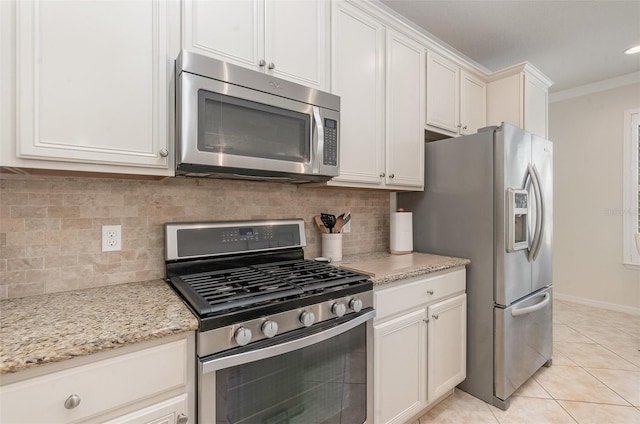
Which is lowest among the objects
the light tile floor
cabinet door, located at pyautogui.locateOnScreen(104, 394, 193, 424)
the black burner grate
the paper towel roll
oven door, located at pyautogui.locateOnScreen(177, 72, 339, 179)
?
the light tile floor

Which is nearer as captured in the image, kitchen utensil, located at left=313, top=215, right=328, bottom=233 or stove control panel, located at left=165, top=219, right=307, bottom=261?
stove control panel, located at left=165, top=219, right=307, bottom=261

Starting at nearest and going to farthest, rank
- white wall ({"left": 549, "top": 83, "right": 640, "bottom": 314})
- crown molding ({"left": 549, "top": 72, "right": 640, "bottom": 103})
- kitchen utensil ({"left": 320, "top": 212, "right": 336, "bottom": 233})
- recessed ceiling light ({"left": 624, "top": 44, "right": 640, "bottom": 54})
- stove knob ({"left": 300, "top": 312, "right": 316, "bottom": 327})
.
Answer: stove knob ({"left": 300, "top": 312, "right": 316, "bottom": 327}), kitchen utensil ({"left": 320, "top": 212, "right": 336, "bottom": 233}), recessed ceiling light ({"left": 624, "top": 44, "right": 640, "bottom": 54}), crown molding ({"left": 549, "top": 72, "right": 640, "bottom": 103}), white wall ({"left": 549, "top": 83, "right": 640, "bottom": 314})

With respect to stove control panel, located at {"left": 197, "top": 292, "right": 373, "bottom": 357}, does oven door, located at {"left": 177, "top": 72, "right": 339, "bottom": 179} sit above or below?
above

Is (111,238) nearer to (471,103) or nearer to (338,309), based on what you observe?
(338,309)

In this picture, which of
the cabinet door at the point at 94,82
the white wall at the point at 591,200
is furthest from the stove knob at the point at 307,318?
the white wall at the point at 591,200

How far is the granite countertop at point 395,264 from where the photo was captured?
1.60m

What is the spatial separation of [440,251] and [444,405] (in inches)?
38.5

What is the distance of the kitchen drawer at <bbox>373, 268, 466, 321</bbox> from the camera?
1.57m

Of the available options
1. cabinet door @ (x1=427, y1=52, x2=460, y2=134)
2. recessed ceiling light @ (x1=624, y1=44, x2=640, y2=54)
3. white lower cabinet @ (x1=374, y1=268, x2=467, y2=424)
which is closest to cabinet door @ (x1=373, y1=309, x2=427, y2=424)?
white lower cabinet @ (x1=374, y1=268, x2=467, y2=424)

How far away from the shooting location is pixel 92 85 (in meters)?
1.10

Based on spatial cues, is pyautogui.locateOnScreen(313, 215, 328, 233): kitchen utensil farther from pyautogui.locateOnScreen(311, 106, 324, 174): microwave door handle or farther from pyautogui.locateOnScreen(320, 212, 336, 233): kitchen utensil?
pyautogui.locateOnScreen(311, 106, 324, 174): microwave door handle

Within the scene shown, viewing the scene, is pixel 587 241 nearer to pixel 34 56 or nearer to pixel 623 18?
pixel 623 18

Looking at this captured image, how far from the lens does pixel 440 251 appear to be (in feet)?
7.27

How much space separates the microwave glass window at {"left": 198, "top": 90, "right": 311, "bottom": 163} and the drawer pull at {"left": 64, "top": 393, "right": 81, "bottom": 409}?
87 centimetres
